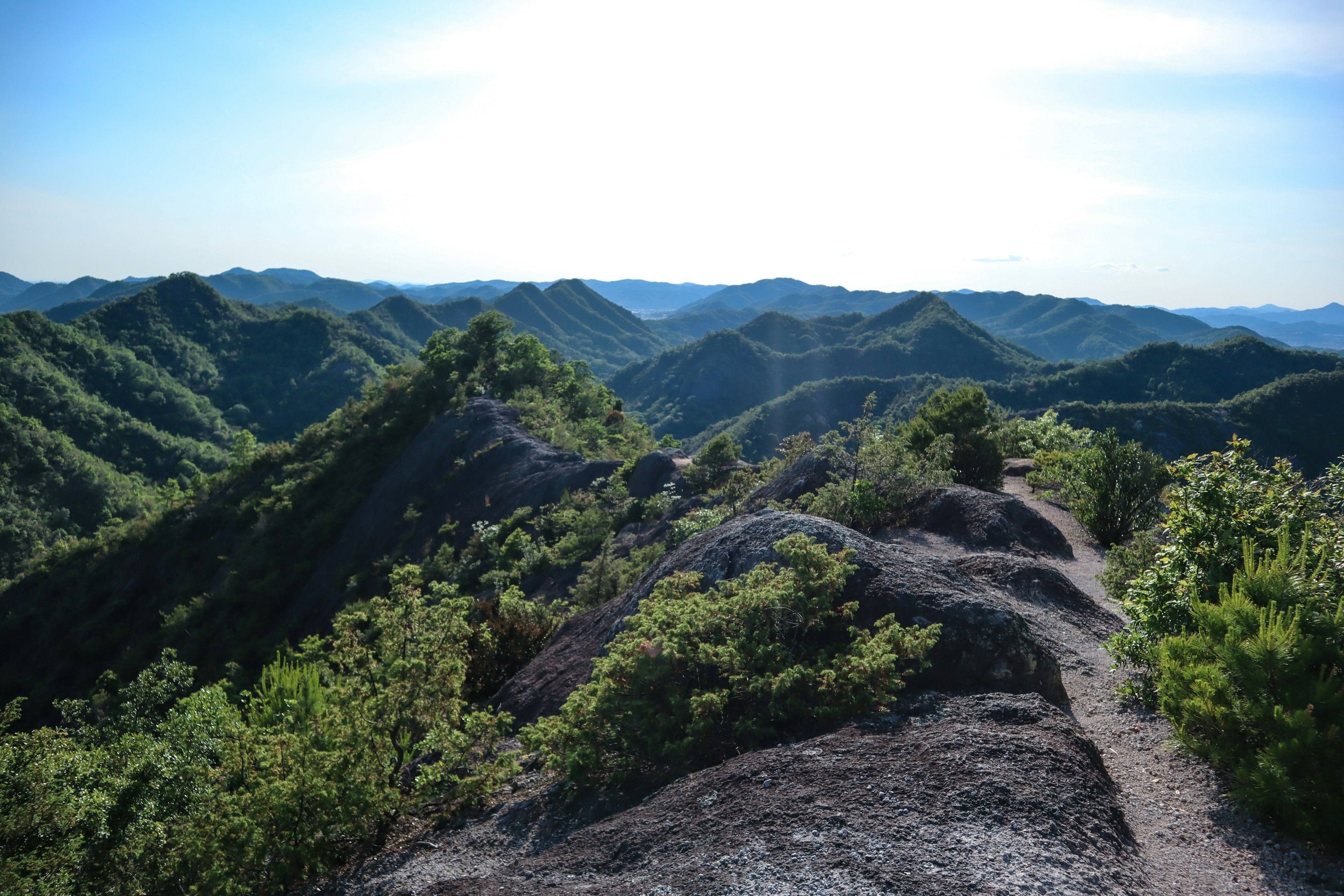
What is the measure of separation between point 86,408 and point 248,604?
75413 mm

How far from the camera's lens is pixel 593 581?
13672mm

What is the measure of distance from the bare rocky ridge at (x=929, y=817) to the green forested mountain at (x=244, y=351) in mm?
104489

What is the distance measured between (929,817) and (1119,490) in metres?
11.5

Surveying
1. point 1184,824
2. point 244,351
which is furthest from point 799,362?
point 1184,824

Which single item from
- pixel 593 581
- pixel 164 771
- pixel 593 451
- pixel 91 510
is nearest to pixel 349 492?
pixel 593 451

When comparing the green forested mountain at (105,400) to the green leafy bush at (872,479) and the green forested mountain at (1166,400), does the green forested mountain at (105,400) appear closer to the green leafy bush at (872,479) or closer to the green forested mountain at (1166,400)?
the green forested mountain at (1166,400)

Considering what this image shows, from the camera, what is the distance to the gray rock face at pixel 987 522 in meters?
11.2

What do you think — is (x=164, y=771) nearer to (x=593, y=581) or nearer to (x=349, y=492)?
(x=593, y=581)

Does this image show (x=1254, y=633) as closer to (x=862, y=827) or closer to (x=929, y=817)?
(x=929, y=817)

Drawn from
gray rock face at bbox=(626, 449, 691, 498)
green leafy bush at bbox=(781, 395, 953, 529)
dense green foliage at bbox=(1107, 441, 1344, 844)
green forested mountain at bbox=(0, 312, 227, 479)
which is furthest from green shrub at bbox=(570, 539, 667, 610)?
green forested mountain at bbox=(0, 312, 227, 479)

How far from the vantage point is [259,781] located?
5.39 metres

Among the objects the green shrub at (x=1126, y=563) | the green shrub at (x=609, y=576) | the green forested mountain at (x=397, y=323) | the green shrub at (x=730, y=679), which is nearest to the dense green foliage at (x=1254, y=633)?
the green shrub at (x=730, y=679)

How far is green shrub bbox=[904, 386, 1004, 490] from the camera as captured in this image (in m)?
15.4

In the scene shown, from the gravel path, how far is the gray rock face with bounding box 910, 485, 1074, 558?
4.64m
